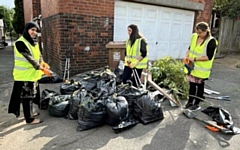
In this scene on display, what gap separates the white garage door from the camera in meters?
6.31

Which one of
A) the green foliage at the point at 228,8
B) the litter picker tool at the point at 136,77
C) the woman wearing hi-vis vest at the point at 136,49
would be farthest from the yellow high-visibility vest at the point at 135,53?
the green foliage at the point at 228,8

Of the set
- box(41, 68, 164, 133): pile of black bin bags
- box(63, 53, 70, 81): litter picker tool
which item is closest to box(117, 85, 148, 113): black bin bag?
box(41, 68, 164, 133): pile of black bin bags

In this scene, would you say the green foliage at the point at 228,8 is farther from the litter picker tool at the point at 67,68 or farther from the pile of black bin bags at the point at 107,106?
the pile of black bin bags at the point at 107,106

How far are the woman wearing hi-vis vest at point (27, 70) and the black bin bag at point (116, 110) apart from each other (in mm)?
1053

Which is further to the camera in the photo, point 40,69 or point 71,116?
point 71,116

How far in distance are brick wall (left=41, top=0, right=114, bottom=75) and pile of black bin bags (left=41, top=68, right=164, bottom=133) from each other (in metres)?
1.97

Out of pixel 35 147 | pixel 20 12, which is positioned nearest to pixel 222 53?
pixel 35 147

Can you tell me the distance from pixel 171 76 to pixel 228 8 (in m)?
8.60

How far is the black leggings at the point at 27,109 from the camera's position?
2998 mm

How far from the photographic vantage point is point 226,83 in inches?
233

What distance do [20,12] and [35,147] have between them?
17.2 m

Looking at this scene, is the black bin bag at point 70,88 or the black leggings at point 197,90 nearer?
the black leggings at point 197,90

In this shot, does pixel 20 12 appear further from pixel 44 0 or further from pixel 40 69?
pixel 40 69

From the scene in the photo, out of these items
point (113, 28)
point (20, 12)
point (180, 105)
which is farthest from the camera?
point (20, 12)
